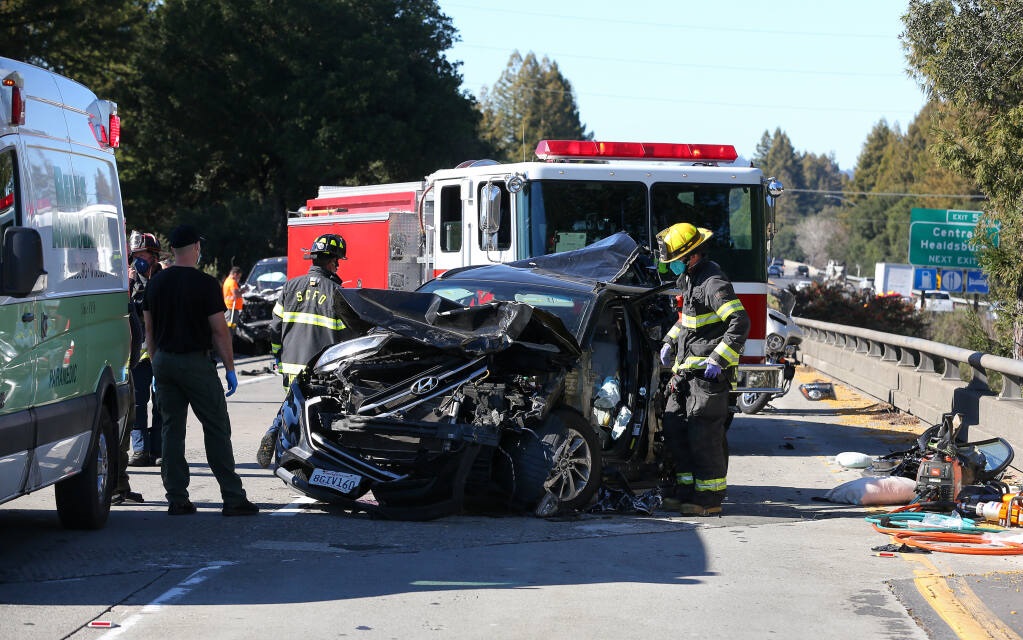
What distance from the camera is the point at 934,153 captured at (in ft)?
62.7

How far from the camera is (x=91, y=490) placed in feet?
25.4

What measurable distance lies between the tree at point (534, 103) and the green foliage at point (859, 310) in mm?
95342

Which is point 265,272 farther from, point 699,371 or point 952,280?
point 699,371

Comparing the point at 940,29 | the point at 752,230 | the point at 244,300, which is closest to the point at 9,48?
the point at 244,300

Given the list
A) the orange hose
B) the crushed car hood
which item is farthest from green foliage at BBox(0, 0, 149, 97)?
the orange hose

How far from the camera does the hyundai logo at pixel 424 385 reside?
8.13 meters

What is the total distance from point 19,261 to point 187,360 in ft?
7.87

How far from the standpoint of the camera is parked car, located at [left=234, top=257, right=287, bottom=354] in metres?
25.1

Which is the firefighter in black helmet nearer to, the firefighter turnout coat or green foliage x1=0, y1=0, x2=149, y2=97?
the firefighter turnout coat

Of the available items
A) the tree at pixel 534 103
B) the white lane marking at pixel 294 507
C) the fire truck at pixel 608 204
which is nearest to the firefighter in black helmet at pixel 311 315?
the white lane marking at pixel 294 507

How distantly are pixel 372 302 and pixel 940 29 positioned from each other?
1299 cm

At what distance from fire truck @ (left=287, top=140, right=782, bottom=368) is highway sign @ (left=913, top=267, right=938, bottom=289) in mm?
26211

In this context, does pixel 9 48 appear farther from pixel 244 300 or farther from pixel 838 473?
pixel 838 473

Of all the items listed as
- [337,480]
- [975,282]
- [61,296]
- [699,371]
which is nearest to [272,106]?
[975,282]
